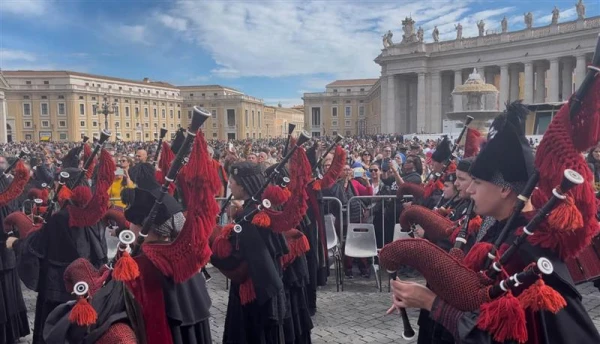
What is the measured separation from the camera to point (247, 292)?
472 centimetres

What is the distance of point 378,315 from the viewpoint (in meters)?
7.09

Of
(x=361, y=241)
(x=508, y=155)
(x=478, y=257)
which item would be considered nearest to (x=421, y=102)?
(x=361, y=241)

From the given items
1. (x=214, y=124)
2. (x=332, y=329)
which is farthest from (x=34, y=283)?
(x=214, y=124)

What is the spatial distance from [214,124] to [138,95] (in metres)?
19.9

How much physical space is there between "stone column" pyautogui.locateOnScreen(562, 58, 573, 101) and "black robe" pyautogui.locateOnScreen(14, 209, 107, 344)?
187ft

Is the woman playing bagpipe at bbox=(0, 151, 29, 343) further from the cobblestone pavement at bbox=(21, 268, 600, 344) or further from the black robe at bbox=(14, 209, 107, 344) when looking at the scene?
the black robe at bbox=(14, 209, 107, 344)

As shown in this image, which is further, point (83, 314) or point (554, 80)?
point (554, 80)

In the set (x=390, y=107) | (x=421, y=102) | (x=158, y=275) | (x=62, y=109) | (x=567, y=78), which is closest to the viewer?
(x=158, y=275)

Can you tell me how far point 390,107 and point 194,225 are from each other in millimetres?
62458

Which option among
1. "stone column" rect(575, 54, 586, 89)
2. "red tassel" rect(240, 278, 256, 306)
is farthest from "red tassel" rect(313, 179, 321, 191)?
"stone column" rect(575, 54, 586, 89)

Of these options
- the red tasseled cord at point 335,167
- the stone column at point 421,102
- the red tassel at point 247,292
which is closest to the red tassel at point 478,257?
the red tassel at point 247,292

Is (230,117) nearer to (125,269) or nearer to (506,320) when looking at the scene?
(125,269)

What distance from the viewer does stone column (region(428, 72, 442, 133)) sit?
2376 inches

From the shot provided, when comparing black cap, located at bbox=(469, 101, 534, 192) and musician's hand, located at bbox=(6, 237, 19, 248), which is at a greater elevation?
black cap, located at bbox=(469, 101, 534, 192)
